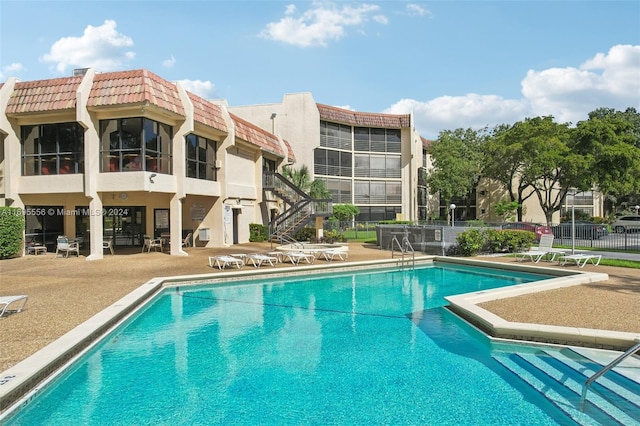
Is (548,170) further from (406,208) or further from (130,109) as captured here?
(130,109)

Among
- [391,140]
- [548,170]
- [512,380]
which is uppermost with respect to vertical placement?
[391,140]

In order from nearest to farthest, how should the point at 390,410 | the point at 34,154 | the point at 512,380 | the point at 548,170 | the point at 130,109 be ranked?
the point at 390,410 → the point at 512,380 → the point at 130,109 → the point at 34,154 → the point at 548,170

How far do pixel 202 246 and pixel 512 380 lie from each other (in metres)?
19.4

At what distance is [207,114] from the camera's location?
2081 cm

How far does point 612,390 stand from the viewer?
233 inches

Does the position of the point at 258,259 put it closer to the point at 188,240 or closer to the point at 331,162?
the point at 188,240

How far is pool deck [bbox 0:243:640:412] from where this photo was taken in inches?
267

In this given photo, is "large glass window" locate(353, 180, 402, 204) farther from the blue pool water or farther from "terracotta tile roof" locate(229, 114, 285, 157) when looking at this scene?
the blue pool water

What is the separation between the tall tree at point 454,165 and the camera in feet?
141

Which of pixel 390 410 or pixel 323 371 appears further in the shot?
pixel 323 371

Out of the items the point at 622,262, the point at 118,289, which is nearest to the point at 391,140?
the point at 622,262

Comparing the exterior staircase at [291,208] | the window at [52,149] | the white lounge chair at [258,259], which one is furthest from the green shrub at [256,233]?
the window at [52,149]

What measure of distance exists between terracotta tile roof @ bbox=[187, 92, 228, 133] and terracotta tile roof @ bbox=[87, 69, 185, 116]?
60.0 inches

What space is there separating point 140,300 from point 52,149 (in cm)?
1264
